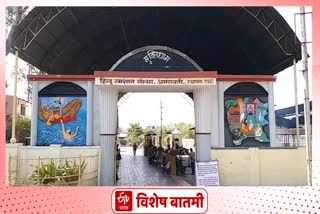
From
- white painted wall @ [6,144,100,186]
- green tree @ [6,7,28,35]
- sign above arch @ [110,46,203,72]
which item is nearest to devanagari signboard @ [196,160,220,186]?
white painted wall @ [6,144,100,186]

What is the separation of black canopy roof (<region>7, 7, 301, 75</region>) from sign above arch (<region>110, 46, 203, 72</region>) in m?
0.76

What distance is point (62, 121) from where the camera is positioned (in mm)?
6664

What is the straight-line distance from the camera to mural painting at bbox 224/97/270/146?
21.8 feet

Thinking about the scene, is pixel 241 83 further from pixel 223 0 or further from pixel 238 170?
pixel 223 0

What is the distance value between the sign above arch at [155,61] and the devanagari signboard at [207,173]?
1.89 meters

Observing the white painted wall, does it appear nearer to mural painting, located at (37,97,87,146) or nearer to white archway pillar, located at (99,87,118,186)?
white archway pillar, located at (99,87,118,186)

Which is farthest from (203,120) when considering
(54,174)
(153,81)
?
(54,174)

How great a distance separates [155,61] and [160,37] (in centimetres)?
305

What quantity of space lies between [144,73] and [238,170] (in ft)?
7.57

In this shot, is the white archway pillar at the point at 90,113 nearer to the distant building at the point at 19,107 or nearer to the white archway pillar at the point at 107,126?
the white archway pillar at the point at 107,126

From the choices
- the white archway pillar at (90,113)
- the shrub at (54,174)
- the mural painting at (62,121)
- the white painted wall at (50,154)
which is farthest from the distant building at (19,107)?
the white archway pillar at (90,113)

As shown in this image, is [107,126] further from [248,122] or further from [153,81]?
[248,122]

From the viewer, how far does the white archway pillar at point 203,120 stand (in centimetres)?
669

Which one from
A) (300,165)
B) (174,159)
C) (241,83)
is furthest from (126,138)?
(300,165)
